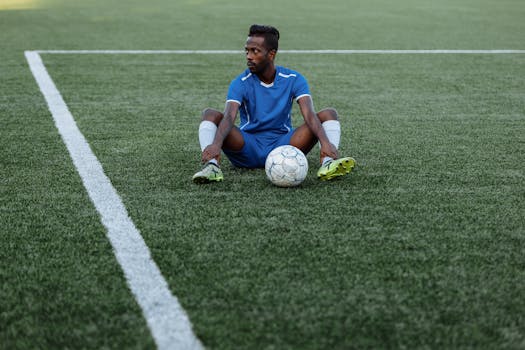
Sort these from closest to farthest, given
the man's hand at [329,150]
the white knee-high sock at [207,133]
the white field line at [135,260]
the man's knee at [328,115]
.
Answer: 1. the white field line at [135,260]
2. the man's hand at [329,150]
3. the white knee-high sock at [207,133]
4. the man's knee at [328,115]

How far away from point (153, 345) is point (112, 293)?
17.7 inches

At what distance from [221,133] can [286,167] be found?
483 mm

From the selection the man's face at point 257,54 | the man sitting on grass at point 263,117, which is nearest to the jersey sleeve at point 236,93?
the man sitting on grass at point 263,117

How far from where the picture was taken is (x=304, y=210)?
3.76 metres

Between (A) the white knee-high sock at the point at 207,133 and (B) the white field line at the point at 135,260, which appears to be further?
(A) the white knee-high sock at the point at 207,133

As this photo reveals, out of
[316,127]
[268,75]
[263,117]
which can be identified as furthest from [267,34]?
[316,127]

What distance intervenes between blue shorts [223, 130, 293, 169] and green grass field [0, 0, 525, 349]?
0.23 feet

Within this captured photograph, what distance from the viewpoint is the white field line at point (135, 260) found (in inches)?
96.6

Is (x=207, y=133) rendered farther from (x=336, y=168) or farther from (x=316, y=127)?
(x=336, y=168)

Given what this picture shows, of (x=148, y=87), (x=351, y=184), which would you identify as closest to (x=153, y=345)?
(x=351, y=184)

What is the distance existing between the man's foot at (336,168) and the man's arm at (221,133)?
0.59 meters

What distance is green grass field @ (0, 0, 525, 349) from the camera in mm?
2521

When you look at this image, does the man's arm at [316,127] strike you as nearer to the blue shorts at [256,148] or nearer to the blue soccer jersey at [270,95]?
the blue soccer jersey at [270,95]

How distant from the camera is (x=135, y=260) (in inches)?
122
